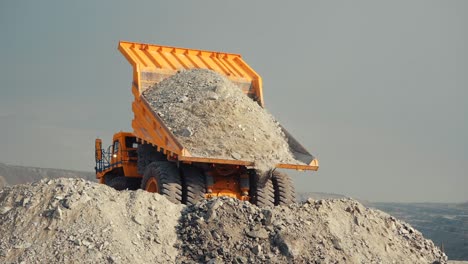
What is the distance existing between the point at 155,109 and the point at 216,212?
12.5 ft

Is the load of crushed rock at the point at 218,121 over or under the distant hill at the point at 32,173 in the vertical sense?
over

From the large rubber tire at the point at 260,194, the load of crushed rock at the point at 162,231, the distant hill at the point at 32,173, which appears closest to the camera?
the load of crushed rock at the point at 162,231

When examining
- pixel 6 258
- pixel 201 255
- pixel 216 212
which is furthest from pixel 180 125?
pixel 6 258

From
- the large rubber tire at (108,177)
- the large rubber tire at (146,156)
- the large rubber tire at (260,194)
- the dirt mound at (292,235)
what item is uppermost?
the large rubber tire at (146,156)

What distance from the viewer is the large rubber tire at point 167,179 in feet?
35.4

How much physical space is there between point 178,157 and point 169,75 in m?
3.65

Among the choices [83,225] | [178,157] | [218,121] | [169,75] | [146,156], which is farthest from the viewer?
[169,75]

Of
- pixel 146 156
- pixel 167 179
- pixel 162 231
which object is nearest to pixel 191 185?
pixel 167 179

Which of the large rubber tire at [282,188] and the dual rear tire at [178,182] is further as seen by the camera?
the large rubber tire at [282,188]

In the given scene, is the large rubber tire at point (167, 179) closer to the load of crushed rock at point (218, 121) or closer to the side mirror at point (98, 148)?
the load of crushed rock at point (218, 121)

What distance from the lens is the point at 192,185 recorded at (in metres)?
11.0

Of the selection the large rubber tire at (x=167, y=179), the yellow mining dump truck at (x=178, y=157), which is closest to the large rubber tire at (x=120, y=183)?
the yellow mining dump truck at (x=178, y=157)

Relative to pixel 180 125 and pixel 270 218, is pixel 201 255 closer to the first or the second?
pixel 270 218

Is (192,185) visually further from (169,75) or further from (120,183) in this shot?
(120,183)
